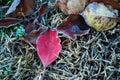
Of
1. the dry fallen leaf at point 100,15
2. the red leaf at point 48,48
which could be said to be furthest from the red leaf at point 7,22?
the dry fallen leaf at point 100,15

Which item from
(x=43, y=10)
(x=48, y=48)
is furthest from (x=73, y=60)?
(x=43, y=10)

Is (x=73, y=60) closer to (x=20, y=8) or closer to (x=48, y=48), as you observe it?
(x=48, y=48)

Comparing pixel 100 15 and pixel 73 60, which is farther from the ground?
pixel 100 15

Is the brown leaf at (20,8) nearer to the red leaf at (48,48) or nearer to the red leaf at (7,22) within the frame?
the red leaf at (7,22)

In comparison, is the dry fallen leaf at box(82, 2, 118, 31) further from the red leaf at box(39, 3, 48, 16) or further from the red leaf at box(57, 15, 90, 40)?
the red leaf at box(39, 3, 48, 16)

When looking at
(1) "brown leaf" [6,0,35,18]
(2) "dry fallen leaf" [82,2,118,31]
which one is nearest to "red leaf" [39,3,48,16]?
(1) "brown leaf" [6,0,35,18]

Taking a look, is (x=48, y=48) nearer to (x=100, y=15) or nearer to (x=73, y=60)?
(x=73, y=60)

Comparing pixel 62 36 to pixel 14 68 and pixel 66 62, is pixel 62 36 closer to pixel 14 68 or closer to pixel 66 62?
pixel 66 62
